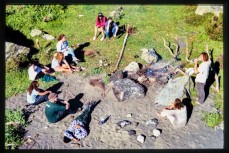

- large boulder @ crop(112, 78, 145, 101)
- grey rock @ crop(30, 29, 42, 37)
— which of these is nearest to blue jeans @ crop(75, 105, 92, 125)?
large boulder @ crop(112, 78, 145, 101)

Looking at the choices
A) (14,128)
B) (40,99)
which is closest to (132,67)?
(40,99)

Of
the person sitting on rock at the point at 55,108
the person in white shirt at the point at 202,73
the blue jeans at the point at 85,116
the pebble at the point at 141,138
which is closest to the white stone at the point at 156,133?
the pebble at the point at 141,138

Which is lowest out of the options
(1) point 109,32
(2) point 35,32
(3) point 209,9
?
(2) point 35,32

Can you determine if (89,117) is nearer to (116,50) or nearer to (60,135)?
(60,135)

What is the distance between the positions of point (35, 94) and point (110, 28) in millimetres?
3597

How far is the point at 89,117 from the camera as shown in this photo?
9883mm

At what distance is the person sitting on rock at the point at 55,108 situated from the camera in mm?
9336

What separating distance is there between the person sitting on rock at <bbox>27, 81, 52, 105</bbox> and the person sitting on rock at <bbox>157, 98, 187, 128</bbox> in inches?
120

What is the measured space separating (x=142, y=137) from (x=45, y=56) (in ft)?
13.6

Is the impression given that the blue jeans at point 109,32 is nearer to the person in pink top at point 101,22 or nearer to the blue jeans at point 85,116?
the person in pink top at point 101,22

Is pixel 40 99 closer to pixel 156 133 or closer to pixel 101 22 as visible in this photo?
→ pixel 156 133

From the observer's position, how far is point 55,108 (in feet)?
30.9

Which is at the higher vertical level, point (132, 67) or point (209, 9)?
point (209, 9)

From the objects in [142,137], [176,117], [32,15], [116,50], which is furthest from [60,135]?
[32,15]
